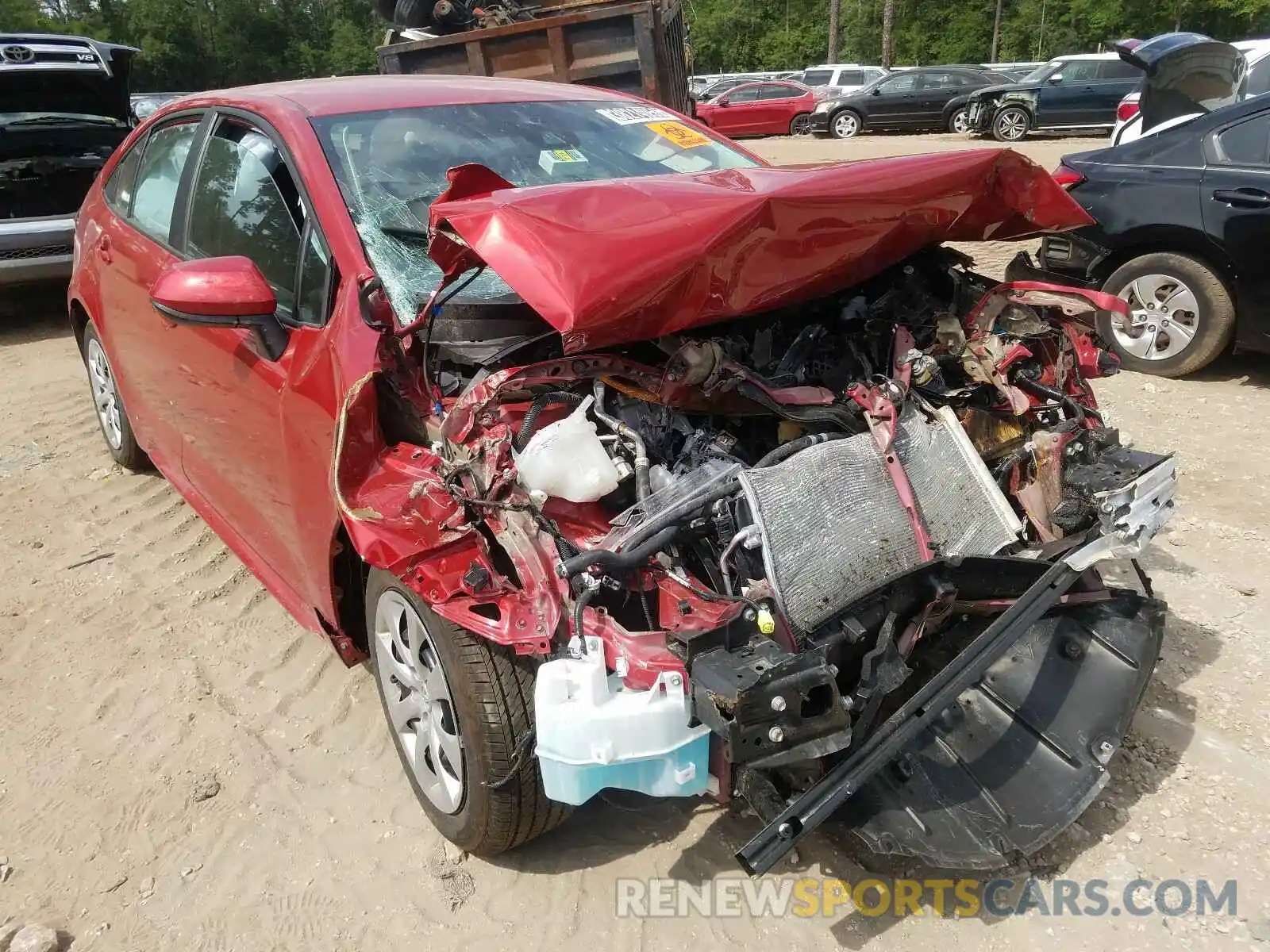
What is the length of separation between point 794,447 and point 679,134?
1.82m

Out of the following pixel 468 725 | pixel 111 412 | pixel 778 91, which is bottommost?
pixel 778 91

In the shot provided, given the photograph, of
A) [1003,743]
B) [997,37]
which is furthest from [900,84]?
[997,37]

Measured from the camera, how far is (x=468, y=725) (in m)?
2.10

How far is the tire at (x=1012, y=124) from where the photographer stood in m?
17.2

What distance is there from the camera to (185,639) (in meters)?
3.37

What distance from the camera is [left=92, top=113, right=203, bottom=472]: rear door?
134 inches

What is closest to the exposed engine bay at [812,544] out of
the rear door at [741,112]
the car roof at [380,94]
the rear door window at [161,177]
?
the car roof at [380,94]

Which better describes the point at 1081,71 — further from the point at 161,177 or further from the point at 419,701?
the point at 419,701

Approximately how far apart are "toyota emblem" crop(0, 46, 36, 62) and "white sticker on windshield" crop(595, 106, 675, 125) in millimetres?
5982

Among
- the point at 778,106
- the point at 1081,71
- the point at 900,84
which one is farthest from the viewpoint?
the point at 778,106

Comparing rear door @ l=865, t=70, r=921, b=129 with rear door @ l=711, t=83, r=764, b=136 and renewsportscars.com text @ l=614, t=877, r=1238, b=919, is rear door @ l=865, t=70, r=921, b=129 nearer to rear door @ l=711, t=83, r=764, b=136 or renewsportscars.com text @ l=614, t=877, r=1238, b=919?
rear door @ l=711, t=83, r=764, b=136

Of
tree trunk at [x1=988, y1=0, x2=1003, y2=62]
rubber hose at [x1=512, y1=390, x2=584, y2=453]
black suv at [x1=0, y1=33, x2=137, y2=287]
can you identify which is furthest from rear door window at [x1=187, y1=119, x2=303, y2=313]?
tree trunk at [x1=988, y1=0, x2=1003, y2=62]

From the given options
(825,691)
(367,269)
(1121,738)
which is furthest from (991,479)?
(367,269)

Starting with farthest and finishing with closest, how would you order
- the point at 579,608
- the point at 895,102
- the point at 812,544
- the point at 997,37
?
the point at 997,37, the point at 895,102, the point at 812,544, the point at 579,608
